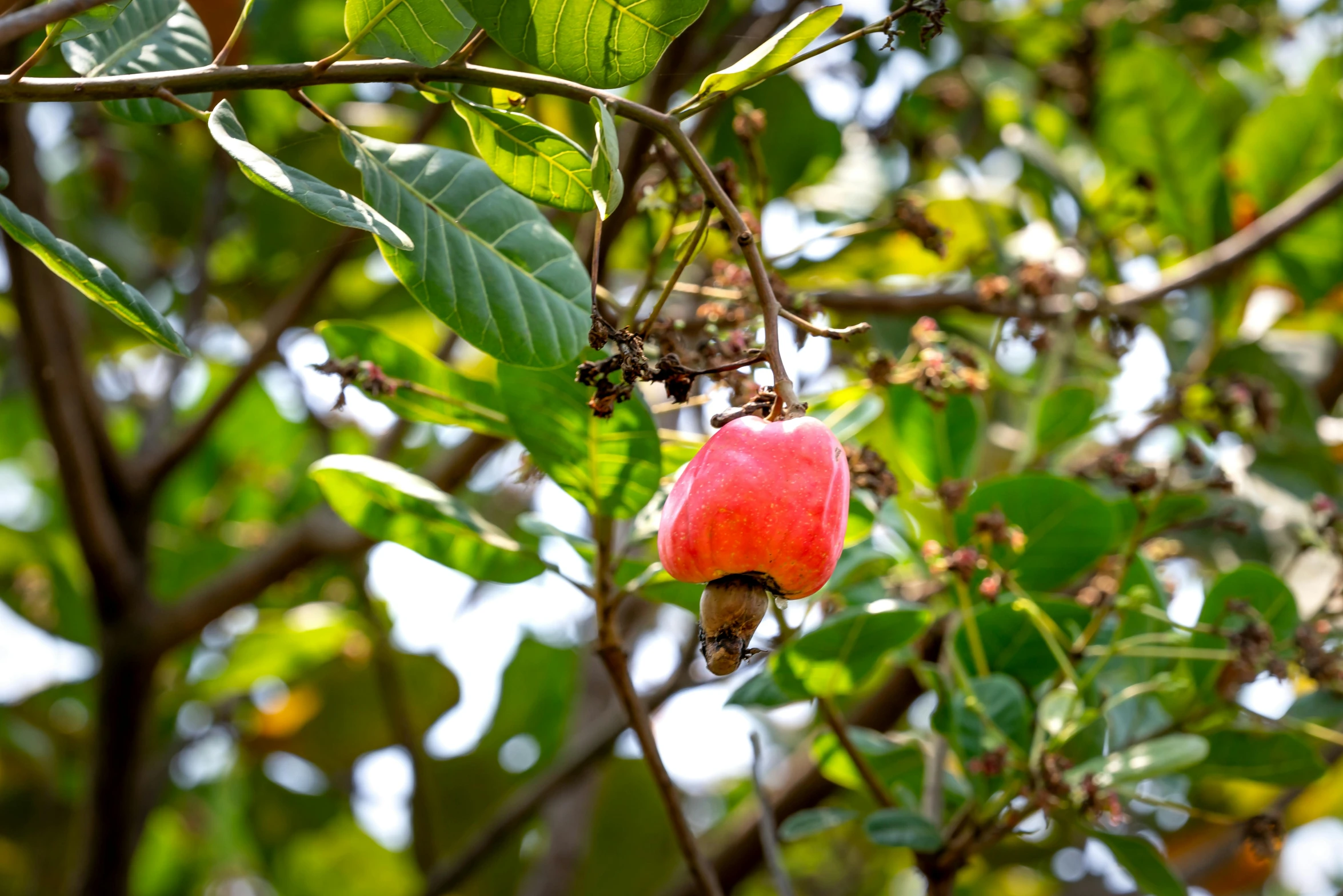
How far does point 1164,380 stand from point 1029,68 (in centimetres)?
103

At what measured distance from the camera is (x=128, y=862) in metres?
1.95

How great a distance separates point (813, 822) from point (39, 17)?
97 cm

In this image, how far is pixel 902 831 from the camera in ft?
3.55

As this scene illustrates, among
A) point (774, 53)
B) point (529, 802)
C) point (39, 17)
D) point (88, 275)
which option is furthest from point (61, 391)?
point (774, 53)

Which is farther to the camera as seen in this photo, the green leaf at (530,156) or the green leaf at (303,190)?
the green leaf at (530,156)

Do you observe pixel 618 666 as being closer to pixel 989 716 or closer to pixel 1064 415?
pixel 989 716

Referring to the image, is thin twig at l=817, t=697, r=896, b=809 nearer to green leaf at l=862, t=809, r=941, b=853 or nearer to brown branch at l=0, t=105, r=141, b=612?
green leaf at l=862, t=809, r=941, b=853

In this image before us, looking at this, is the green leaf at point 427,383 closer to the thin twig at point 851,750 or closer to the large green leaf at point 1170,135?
the thin twig at point 851,750

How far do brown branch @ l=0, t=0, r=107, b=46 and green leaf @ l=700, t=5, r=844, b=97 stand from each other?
33cm

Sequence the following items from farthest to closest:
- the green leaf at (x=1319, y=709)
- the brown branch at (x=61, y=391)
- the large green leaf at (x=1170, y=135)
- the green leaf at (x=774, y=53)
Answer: the large green leaf at (x=1170, y=135)
the brown branch at (x=61, y=391)
the green leaf at (x=1319, y=709)
the green leaf at (x=774, y=53)

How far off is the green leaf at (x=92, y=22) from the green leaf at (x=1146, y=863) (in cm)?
109

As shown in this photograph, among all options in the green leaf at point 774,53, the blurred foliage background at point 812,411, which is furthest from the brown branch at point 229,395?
the green leaf at point 774,53

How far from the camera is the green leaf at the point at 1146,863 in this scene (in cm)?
117

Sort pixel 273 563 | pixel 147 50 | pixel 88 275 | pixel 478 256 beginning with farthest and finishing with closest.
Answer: pixel 273 563 → pixel 147 50 → pixel 478 256 → pixel 88 275
